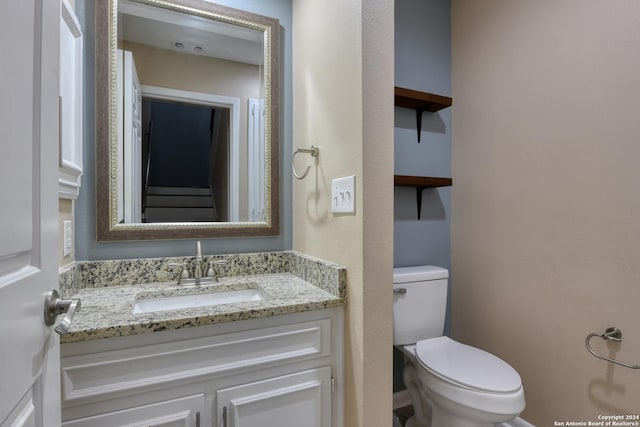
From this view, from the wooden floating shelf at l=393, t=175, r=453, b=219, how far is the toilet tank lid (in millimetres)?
361

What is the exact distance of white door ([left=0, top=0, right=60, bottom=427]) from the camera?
46 centimetres

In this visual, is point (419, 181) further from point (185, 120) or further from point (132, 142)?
point (132, 142)

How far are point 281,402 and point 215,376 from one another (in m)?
0.25

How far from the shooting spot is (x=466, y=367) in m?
1.37

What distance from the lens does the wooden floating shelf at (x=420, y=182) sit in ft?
5.45

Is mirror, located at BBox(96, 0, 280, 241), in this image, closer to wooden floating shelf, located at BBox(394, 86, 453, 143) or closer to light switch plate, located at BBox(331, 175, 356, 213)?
light switch plate, located at BBox(331, 175, 356, 213)

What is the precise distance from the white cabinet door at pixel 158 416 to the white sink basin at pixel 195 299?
33 centimetres

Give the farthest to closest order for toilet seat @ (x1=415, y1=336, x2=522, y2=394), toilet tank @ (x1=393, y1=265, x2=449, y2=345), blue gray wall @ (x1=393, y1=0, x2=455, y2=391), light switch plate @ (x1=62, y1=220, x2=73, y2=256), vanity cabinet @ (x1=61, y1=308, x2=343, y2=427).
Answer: blue gray wall @ (x1=393, y1=0, x2=455, y2=391), toilet tank @ (x1=393, y1=265, x2=449, y2=345), toilet seat @ (x1=415, y1=336, x2=522, y2=394), light switch plate @ (x1=62, y1=220, x2=73, y2=256), vanity cabinet @ (x1=61, y1=308, x2=343, y2=427)

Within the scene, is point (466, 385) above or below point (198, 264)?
below

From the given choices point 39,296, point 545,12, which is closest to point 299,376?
point 39,296

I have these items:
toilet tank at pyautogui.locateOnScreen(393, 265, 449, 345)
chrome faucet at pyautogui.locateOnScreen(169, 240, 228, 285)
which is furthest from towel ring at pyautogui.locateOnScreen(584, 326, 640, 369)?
chrome faucet at pyautogui.locateOnScreen(169, 240, 228, 285)

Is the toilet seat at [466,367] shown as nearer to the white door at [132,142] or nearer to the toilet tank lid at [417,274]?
the toilet tank lid at [417,274]

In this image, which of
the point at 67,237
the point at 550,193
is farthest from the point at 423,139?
the point at 67,237

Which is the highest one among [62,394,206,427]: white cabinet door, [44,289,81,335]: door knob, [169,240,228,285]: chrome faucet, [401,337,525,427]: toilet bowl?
[44,289,81,335]: door knob
